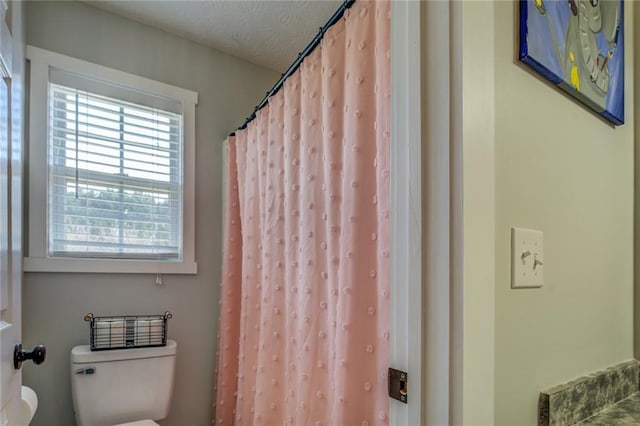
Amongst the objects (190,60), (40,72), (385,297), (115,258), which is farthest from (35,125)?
(385,297)

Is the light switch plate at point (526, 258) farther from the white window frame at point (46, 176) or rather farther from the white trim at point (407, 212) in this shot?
the white window frame at point (46, 176)

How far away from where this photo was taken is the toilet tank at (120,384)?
1.65m

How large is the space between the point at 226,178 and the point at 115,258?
0.70 m

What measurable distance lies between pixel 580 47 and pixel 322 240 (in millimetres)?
821

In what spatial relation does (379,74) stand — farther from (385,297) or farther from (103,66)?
(103,66)

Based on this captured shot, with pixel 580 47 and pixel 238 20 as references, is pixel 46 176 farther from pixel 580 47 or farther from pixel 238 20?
pixel 580 47

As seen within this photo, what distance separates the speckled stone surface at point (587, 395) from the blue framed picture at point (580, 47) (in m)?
0.61

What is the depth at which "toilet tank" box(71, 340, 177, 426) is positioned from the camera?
5.41 feet

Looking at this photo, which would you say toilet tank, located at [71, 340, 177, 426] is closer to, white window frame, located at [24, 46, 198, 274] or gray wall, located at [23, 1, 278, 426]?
gray wall, located at [23, 1, 278, 426]

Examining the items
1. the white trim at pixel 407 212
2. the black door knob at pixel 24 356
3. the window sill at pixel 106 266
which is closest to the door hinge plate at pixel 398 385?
the white trim at pixel 407 212

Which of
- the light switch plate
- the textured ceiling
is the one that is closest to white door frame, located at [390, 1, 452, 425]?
the light switch plate

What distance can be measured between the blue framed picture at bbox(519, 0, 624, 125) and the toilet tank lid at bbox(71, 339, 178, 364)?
6.05 feet

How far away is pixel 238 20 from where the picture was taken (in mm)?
1978

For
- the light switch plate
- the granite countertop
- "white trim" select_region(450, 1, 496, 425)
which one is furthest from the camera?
the granite countertop
